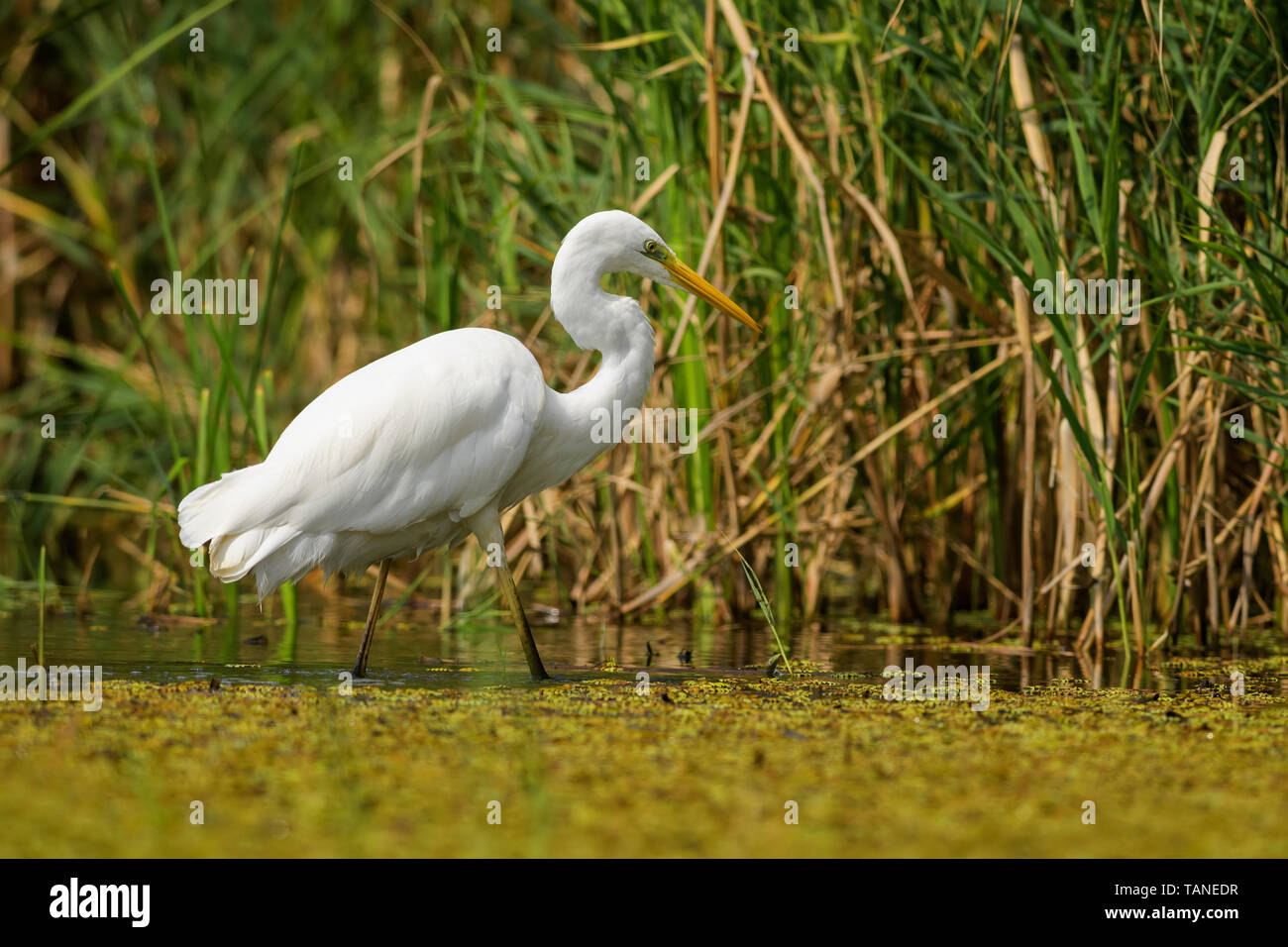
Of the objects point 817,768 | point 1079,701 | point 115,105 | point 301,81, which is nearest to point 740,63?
point 1079,701

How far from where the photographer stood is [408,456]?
16.4ft

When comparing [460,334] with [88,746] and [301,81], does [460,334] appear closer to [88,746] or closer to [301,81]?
[88,746]

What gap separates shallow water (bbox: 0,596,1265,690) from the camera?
5.20 m

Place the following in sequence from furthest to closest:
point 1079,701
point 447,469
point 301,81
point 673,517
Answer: point 301,81, point 673,517, point 447,469, point 1079,701

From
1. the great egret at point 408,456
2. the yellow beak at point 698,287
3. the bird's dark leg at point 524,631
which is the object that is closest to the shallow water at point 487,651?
the bird's dark leg at point 524,631

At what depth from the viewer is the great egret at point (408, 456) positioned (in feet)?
16.3

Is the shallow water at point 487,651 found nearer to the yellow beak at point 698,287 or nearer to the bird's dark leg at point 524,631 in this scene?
the bird's dark leg at point 524,631

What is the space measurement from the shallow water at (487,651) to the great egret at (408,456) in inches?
14.5

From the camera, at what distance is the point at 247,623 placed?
668cm

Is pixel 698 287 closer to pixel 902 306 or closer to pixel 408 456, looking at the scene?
pixel 408 456

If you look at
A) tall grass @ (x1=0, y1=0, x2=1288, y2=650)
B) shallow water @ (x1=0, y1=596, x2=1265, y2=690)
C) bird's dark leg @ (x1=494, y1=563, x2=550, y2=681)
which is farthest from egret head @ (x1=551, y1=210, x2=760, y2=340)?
shallow water @ (x1=0, y1=596, x2=1265, y2=690)

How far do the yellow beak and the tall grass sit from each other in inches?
17.0

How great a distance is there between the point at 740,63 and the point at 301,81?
4.11m

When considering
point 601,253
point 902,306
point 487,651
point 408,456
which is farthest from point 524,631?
point 902,306
